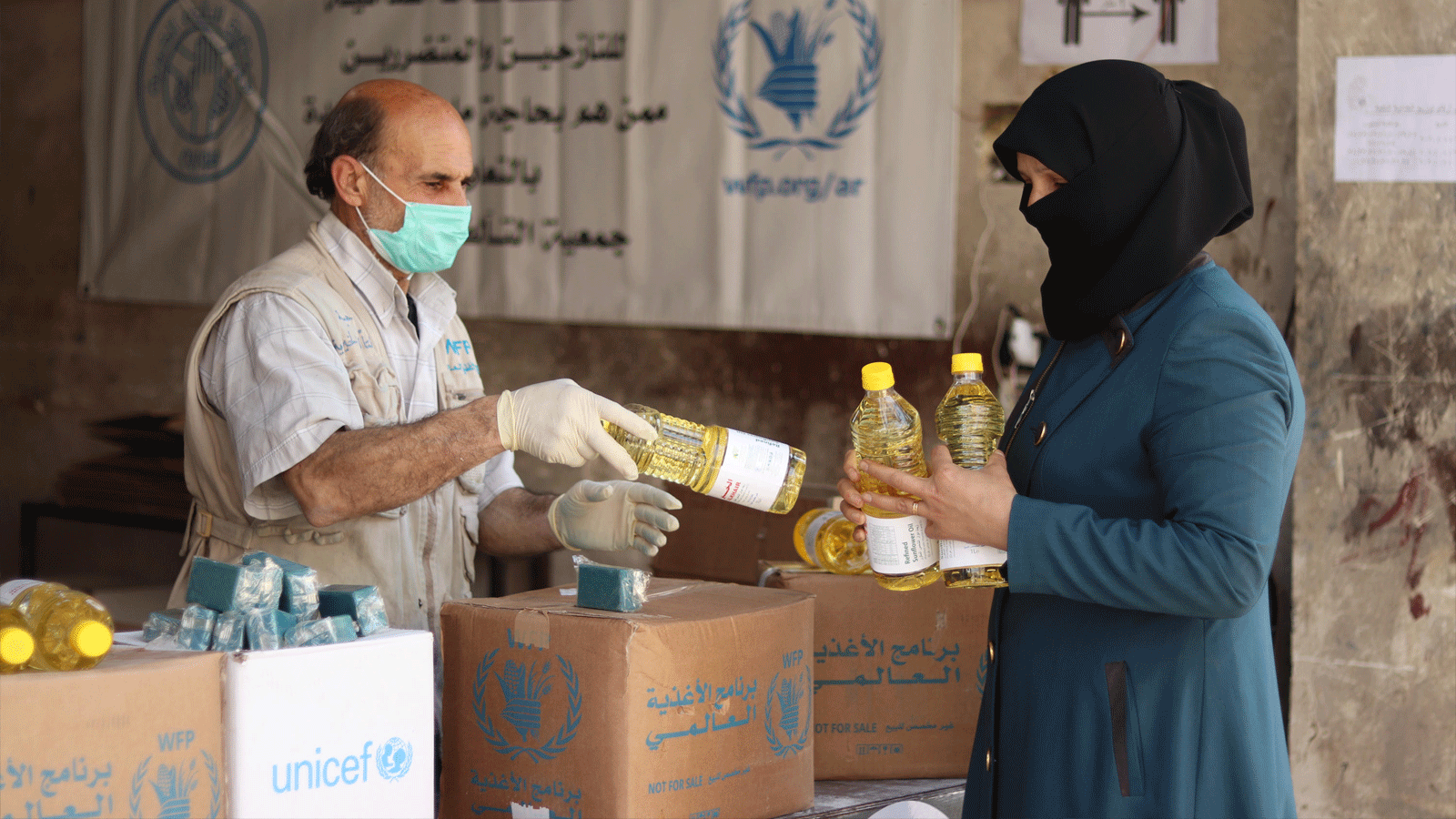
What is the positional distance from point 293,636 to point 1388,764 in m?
2.62

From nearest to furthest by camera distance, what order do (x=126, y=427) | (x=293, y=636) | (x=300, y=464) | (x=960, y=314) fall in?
(x=293, y=636)
(x=300, y=464)
(x=960, y=314)
(x=126, y=427)

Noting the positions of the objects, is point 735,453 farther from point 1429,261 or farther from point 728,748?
point 1429,261

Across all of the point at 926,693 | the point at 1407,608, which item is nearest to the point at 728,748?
the point at 926,693

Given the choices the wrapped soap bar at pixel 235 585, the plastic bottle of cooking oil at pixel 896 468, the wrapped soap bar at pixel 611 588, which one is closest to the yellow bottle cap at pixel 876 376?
the plastic bottle of cooking oil at pixel 896 468

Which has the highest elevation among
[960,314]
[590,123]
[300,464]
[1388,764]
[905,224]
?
[590,123]

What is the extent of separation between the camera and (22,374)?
220 inches

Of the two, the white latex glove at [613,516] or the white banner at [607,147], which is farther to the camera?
the white banner at [607,147]

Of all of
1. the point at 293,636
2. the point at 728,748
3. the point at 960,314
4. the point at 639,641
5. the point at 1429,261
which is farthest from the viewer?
the point at 960,314

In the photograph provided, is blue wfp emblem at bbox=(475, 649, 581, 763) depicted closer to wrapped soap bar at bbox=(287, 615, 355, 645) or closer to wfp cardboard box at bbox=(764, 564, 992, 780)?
wrapped soap bar at bbox=(287, 615, 355, 645)

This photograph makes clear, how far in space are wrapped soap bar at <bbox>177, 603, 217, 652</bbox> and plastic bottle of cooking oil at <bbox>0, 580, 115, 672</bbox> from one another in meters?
0.07

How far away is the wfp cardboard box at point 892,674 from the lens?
198 centimetres

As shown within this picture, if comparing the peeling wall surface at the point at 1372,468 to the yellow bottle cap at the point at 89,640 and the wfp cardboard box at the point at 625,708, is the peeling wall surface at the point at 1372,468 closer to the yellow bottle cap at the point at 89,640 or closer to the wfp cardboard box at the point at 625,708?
the wfp cardboard box at the point at 625,708

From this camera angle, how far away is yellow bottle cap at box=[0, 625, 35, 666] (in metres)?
1.18

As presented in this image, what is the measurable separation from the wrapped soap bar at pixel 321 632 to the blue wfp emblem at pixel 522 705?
0.87 ft
